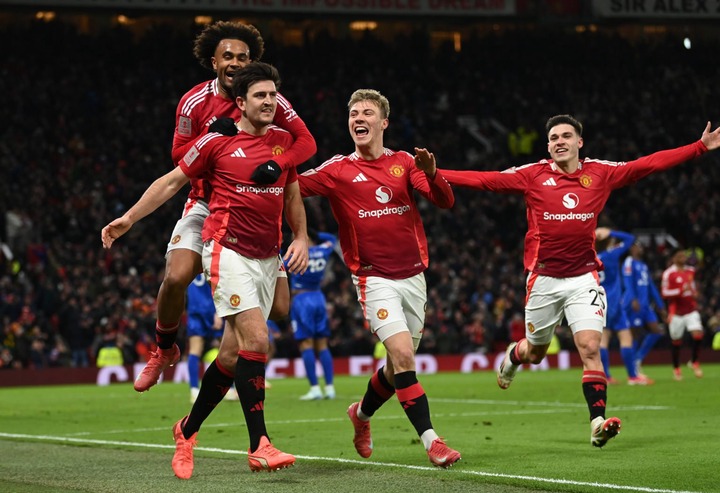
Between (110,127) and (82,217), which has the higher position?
(110,127)

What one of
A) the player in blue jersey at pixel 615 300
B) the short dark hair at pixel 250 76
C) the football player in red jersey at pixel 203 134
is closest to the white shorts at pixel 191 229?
the football player in red jersey at pixel 203 134

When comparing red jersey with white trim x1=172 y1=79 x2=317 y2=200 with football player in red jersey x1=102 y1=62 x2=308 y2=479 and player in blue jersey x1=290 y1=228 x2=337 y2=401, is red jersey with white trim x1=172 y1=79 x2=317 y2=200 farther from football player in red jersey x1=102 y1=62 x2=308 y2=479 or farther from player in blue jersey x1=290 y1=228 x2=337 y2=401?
player in blue jersey x1=290 y1=228 x2=337 y2=401

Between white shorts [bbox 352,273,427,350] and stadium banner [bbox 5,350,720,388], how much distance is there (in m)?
14.7

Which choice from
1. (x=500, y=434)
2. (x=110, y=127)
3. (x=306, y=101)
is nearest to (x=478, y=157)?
(x=306, y=101)

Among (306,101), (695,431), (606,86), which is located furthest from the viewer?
(606,86)

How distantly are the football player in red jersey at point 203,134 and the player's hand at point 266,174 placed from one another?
0.03 meters

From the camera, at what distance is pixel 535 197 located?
10.2m

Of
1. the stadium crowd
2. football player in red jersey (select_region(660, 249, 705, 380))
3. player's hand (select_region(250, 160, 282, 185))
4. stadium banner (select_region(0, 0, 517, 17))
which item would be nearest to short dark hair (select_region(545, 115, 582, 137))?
player's hand (select_region(250, 160, 282, 185))

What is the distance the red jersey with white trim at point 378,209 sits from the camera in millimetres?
8641

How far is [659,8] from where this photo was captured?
1446 inches

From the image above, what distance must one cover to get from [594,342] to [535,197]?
55.9 inches

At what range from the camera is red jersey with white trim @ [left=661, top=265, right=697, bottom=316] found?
21.3 m

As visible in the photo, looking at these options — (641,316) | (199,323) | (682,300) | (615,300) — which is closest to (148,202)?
(199,323)

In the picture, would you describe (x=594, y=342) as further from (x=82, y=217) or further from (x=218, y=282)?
(x=82, y=217)
